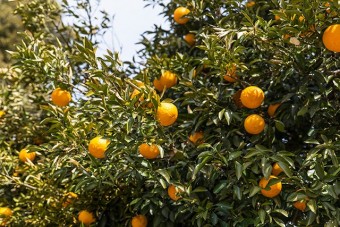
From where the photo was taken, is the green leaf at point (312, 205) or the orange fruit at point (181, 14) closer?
the green leaf at point (312, 205)

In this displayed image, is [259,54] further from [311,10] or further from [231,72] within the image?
[311,10]

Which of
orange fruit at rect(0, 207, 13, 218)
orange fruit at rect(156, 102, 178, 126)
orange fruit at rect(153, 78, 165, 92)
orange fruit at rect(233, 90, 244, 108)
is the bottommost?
orange fruit at rect(0, 207, 13, 218)

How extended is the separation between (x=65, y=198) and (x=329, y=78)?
5.56 feet

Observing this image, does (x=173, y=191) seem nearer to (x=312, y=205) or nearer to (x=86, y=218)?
(x=312, y=205)

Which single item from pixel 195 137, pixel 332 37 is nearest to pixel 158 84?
pixel 195 137

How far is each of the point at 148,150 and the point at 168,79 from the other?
0.58 meters

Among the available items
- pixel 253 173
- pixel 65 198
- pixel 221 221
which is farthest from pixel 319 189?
pixel 65 198

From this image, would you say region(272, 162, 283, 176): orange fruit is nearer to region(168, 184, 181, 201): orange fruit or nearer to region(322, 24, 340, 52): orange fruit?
region(168, 184, 181, 201): orange fruit

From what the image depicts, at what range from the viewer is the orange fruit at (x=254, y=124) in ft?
7.20

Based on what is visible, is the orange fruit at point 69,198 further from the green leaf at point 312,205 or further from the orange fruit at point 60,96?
the green leaf at point 312,205

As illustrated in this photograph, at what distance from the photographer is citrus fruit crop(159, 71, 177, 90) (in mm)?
2529


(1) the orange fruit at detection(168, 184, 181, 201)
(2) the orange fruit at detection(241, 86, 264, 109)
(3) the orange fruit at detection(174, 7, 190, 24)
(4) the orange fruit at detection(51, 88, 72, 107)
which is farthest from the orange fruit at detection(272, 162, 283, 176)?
(3) the orange fruit at detection(174, 7, 190, 24)

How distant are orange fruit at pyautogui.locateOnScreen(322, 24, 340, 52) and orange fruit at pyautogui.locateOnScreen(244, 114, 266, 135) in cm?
47

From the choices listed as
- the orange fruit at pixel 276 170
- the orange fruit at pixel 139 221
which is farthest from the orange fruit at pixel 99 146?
the orange fruit at pixel 276 170
